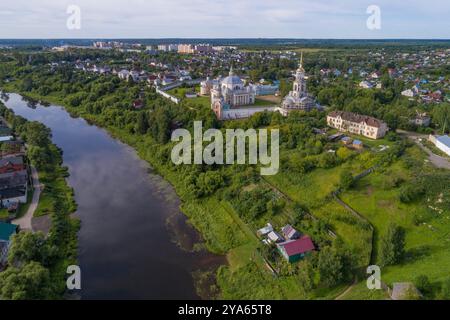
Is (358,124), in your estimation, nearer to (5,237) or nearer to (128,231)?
(128,231)

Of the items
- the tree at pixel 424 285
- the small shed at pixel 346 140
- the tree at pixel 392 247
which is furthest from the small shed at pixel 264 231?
the small shed at pixel 346 140

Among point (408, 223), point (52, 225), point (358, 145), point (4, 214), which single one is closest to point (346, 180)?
point (408, 223)

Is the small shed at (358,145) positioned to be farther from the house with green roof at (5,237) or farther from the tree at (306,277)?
the house with green roof at (5,237)

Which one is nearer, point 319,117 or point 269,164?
point 269,164

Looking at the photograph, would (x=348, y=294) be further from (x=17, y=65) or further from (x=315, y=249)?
(x=17, y=65)

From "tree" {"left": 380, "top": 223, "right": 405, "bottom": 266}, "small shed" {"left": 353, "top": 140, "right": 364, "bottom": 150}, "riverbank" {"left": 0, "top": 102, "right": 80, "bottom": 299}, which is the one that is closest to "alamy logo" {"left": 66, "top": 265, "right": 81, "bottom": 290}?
"riverbank" {"left": 0, "top": 102, "right": 80, "bottom": 299}
